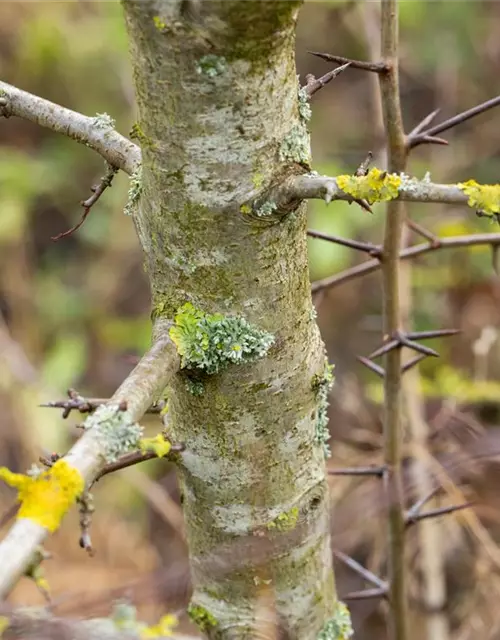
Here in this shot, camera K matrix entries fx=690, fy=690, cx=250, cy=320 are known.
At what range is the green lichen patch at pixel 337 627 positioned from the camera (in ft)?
2.30

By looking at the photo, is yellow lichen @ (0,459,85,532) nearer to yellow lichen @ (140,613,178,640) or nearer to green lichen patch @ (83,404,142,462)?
green lichen patch @ (83,404,142,462)

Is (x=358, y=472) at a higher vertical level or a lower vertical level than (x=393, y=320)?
lower

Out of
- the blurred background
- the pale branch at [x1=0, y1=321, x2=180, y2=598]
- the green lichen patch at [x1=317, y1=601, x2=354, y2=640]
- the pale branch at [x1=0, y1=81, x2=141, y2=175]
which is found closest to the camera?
the pale branch at [x1=0, y1=321, x2=180, y2=598]

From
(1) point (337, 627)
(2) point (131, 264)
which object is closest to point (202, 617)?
(1) point (337, 627)

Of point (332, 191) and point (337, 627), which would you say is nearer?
point (332, 191)

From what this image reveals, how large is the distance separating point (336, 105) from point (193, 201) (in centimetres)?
257

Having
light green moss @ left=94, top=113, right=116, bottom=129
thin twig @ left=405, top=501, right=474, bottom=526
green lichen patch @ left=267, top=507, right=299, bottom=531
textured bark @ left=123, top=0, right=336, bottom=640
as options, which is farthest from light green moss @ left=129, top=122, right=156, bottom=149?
thin twig @ left=405, top=501, right=474, bottom=526

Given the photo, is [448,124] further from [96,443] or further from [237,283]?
[96,443]

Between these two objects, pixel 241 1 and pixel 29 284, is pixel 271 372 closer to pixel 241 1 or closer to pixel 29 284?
pixel 241 1

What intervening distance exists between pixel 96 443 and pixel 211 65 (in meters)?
0.24

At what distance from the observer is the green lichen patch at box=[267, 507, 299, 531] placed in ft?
2.02

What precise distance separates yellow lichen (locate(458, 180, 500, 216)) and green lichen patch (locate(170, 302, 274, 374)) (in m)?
0.20

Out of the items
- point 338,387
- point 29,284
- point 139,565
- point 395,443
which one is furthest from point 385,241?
point 29,284

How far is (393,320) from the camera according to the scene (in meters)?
0.81
